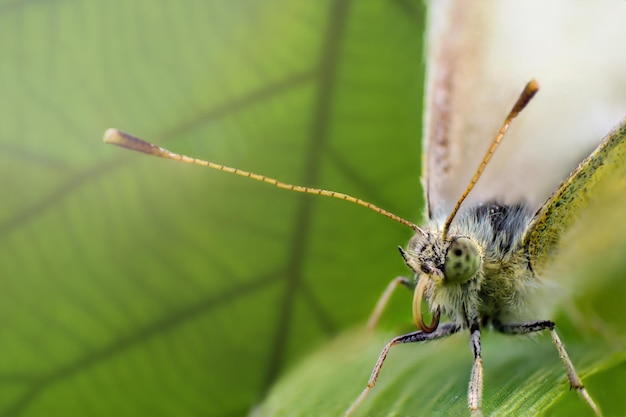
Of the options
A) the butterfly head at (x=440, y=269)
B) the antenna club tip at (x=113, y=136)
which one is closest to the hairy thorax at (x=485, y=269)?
the butterfly head at (x=440, y=269)

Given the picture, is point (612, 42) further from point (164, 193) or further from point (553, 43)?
point (164, 193)

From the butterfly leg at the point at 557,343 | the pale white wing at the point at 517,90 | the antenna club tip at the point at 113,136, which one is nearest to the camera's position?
the butterfly leg at the point at 557,343

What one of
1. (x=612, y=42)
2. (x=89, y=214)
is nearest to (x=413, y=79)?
(x=612, y=42)

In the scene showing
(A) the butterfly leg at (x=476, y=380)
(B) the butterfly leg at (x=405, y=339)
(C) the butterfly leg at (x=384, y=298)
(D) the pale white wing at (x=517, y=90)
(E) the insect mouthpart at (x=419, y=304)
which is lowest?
(A) the butterfly leg at (x=476, y=380)

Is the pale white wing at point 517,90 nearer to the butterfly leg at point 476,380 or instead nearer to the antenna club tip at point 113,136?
the butterfly leg at point 476,380

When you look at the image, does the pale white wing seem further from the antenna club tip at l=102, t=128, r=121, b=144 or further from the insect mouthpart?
the antenna club tip at l=102, t=128, r=121, b=144

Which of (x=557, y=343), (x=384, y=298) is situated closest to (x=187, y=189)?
(x=384, y=298)

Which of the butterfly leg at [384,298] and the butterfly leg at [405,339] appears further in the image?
the butterfly leg at [384,298]
